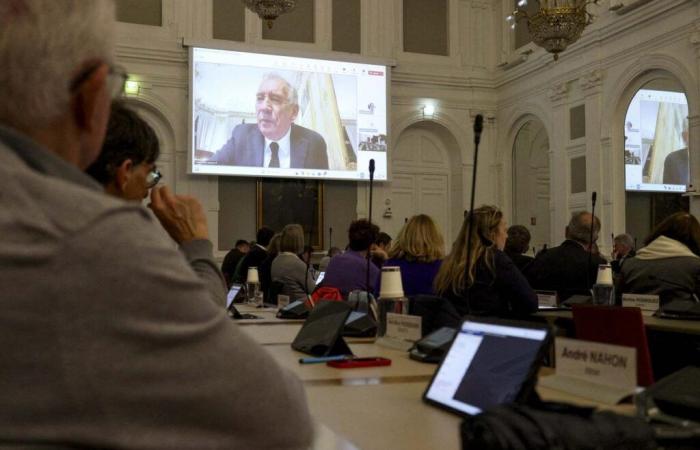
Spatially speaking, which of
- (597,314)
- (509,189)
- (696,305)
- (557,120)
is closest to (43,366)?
(597,314)

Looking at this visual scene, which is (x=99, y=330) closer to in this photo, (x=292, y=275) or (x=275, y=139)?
(x=292, y=275)

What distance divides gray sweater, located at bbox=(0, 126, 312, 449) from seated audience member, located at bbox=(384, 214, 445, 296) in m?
3.30

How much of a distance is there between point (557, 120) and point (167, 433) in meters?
11.2

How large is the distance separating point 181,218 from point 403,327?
96 centimetres

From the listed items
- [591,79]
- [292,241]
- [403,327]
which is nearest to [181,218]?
[403,327]

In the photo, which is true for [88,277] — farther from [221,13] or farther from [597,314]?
[221,13]

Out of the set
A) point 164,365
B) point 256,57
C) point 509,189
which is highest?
point 256,57

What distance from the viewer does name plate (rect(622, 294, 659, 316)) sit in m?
3.86

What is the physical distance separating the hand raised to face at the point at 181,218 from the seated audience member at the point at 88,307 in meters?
0.84

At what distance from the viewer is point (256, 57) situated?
11.2 m

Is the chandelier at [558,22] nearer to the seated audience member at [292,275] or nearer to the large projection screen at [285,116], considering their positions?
the seated audience member at [292,275]

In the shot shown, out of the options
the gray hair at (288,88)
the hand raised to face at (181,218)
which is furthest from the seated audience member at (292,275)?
the gray hair at (288,88)

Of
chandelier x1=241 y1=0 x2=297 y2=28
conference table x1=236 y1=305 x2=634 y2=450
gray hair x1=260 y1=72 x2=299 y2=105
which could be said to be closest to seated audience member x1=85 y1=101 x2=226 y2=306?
conference table x1=236 y1=305 x2=634 y2=450

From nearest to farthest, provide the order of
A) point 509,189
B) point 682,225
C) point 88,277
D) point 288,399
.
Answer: point 88,277
point 288,399
point 682,225
point 509,189
